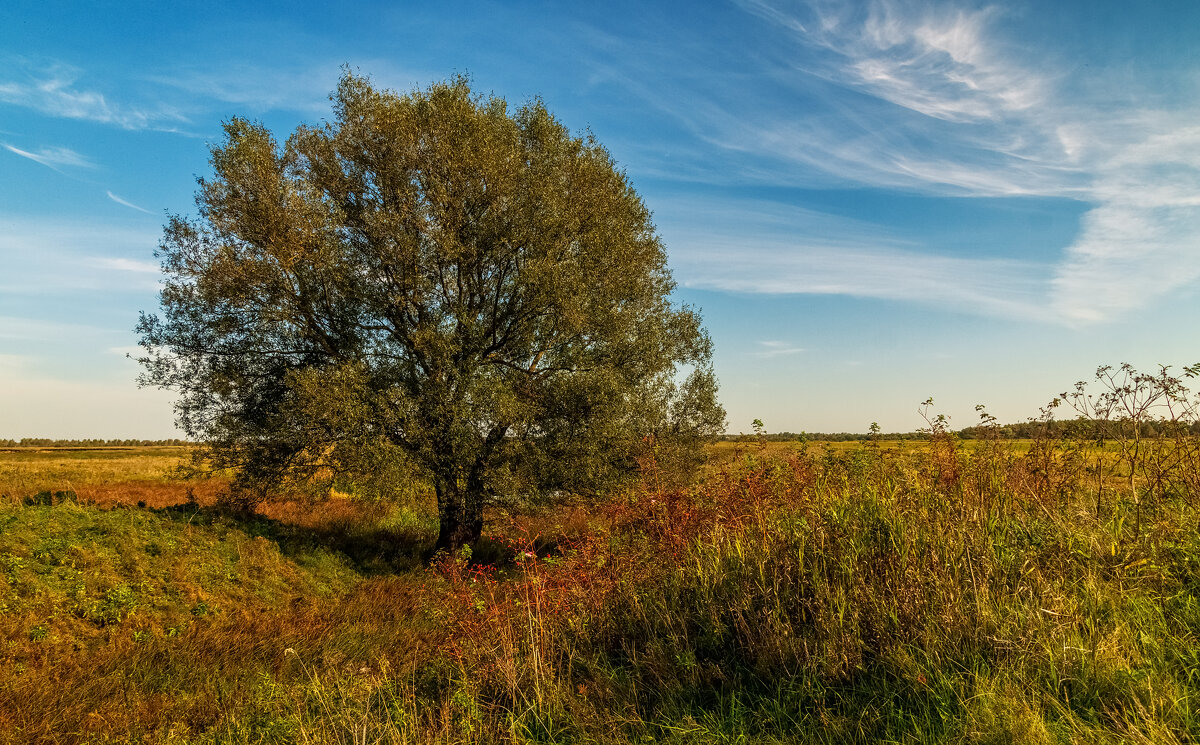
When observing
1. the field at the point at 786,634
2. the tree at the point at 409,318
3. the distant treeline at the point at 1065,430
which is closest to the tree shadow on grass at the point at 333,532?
the tree at the point at 409,318

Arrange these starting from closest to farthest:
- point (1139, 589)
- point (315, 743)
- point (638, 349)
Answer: point (1139, 589), point (315, 743), point (638, 349)

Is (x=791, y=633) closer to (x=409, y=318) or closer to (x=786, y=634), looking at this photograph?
(x=786, y=634)

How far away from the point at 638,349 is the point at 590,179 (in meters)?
5.77

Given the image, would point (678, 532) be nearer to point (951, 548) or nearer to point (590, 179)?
point (951, 548)

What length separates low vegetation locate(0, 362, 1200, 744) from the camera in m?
4.09

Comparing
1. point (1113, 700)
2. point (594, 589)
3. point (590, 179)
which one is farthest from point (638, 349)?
point (1113, 700)

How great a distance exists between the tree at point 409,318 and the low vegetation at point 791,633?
5.92m

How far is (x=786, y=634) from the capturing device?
4.91 meters

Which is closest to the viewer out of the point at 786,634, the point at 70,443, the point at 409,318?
the point at 786,634

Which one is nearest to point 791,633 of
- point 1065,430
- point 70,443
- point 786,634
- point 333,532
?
point 786,634

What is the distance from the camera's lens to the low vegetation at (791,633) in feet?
13.4

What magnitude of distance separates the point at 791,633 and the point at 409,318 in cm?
1451

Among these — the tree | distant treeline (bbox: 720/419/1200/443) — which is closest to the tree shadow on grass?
the tree

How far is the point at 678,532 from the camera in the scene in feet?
23.9
